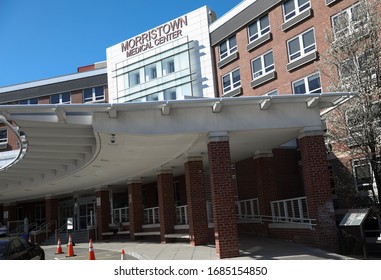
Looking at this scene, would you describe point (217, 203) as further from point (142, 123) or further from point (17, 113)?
point (17, 113)

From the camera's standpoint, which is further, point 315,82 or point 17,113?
point 315,82

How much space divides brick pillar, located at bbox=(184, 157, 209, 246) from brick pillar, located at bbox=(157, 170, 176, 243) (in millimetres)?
3304

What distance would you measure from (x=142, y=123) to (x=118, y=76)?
29.3 meters

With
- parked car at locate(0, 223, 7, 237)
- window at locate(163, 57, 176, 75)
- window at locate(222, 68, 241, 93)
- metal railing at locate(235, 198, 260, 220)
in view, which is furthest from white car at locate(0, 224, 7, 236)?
metal railing at locate(235, 198, 260, 220)

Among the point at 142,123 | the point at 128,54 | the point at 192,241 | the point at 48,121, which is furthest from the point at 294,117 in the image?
the point at 128,54

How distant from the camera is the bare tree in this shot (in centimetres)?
1501

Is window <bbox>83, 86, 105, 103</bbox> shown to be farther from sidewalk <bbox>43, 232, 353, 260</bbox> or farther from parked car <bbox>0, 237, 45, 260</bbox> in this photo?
parked car <bbox>0, 237, 45, 260</bbox>

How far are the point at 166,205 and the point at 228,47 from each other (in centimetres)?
1639

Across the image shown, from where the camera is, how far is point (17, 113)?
12.4 meters

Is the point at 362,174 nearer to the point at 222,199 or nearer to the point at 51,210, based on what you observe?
the point at 222,199

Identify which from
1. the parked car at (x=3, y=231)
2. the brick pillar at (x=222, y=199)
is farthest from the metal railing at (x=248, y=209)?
the parked car at (x=3, y=231)

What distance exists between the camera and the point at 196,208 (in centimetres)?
1712

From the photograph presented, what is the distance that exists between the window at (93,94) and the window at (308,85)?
2578 centimetres

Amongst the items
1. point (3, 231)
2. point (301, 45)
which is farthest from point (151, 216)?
point (3, 231)
